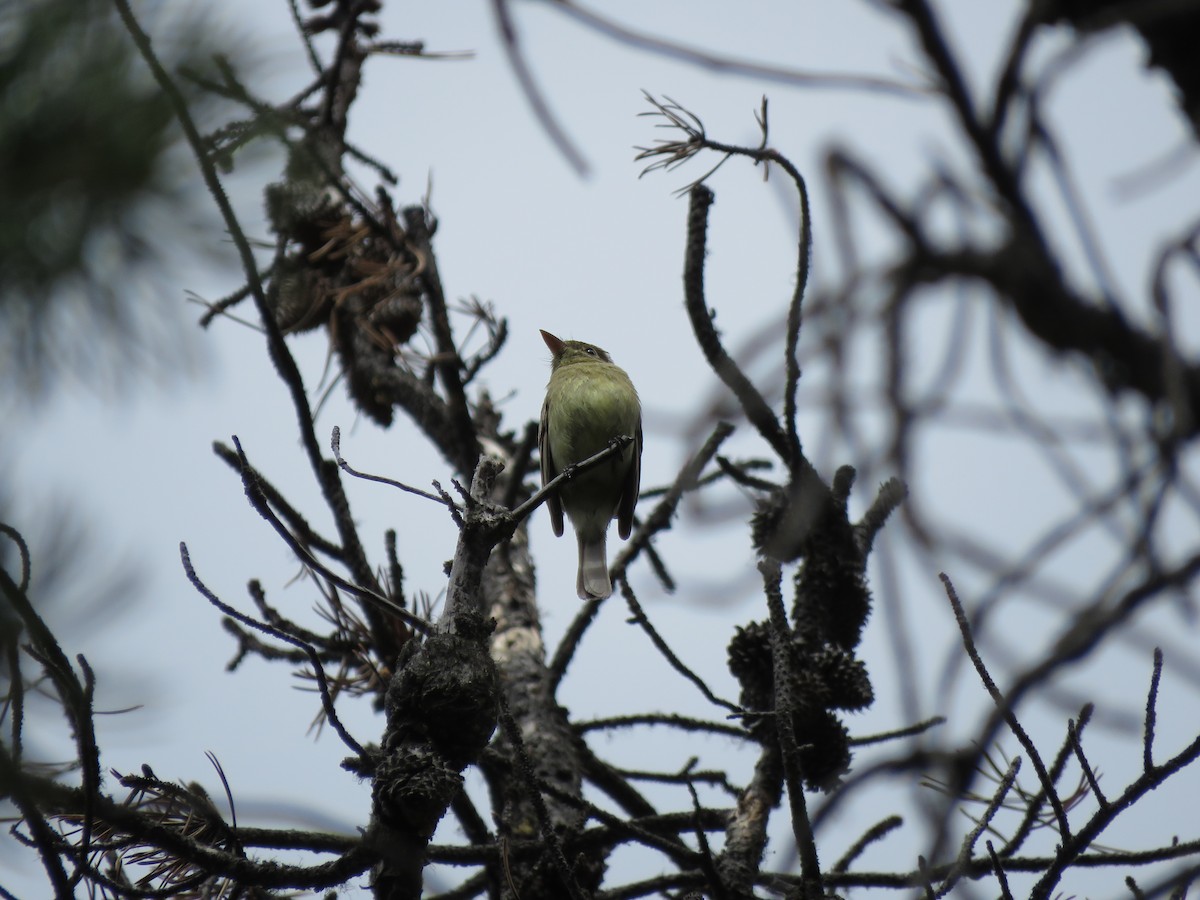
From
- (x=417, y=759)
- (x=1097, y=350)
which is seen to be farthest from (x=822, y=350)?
(x=417, y=759)

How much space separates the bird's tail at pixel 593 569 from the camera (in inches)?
213

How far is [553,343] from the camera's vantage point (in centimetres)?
676

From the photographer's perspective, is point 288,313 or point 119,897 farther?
point 288,313

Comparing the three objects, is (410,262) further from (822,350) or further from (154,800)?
(822,350)

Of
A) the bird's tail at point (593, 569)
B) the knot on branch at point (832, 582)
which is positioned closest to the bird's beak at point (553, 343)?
the bird's tail at point (593, 569)

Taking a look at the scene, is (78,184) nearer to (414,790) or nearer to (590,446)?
(414,790)

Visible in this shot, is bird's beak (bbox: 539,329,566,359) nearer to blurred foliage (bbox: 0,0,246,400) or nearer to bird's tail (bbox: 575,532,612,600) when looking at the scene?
bird's tail (bbox: 575,532,612,600)

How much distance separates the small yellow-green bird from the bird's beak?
16.3 inches

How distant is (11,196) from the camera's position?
160 centimetres

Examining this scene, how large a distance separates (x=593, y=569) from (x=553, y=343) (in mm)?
1709

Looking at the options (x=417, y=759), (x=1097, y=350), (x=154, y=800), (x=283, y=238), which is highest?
(x=283, y=238)

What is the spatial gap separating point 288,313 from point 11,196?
3.35m

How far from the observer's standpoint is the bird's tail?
5.40 m

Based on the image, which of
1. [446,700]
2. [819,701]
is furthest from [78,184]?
[819,701]
